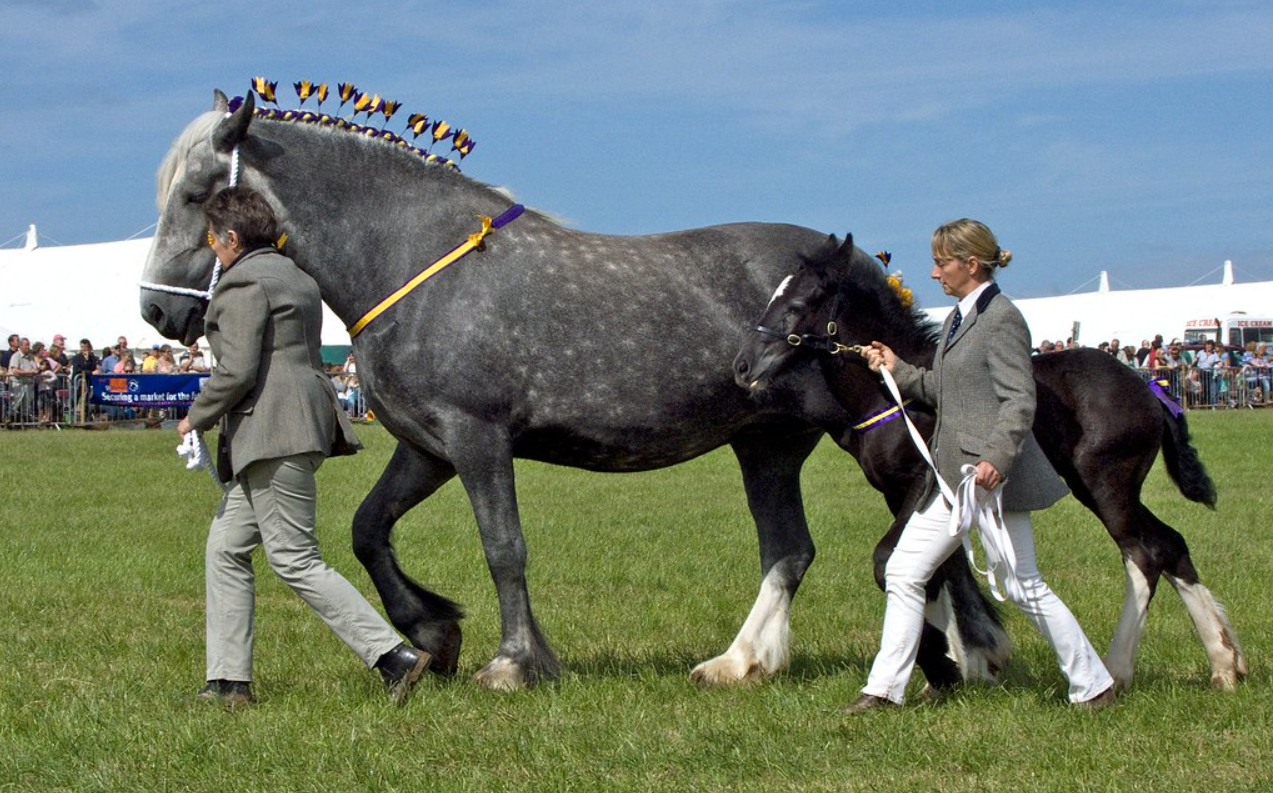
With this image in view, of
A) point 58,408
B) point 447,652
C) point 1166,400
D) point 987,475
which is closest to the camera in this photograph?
point 987,475

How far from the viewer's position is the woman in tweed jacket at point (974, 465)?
19.4 feet

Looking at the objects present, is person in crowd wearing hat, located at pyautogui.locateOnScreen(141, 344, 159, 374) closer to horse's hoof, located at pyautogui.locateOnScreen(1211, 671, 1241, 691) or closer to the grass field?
the grass field

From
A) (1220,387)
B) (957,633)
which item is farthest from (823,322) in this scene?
(1220,387)

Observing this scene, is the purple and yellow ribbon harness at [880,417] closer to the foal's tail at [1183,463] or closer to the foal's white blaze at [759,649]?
the foal's white blaze at [759,649]

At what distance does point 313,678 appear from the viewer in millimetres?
7109

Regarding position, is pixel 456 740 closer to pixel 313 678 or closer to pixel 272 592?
pixel 313 678

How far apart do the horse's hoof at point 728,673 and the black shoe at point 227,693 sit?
1988mm

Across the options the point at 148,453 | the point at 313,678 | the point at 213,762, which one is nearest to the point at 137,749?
the point at 213,762

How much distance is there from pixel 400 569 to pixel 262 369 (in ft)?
4.49

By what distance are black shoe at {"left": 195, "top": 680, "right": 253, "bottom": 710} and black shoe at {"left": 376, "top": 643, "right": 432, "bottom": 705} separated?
573 millimetres

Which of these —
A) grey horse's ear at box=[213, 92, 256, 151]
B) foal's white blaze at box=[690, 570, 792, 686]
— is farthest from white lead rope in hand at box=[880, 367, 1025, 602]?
grey horse's ear at box=[213, 92, 256, 151]

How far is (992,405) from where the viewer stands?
5930mm

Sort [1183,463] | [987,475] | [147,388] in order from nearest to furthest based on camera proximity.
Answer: [987,475] < [1183,463] < [147,388]

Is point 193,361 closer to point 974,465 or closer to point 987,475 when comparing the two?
point 974,465
